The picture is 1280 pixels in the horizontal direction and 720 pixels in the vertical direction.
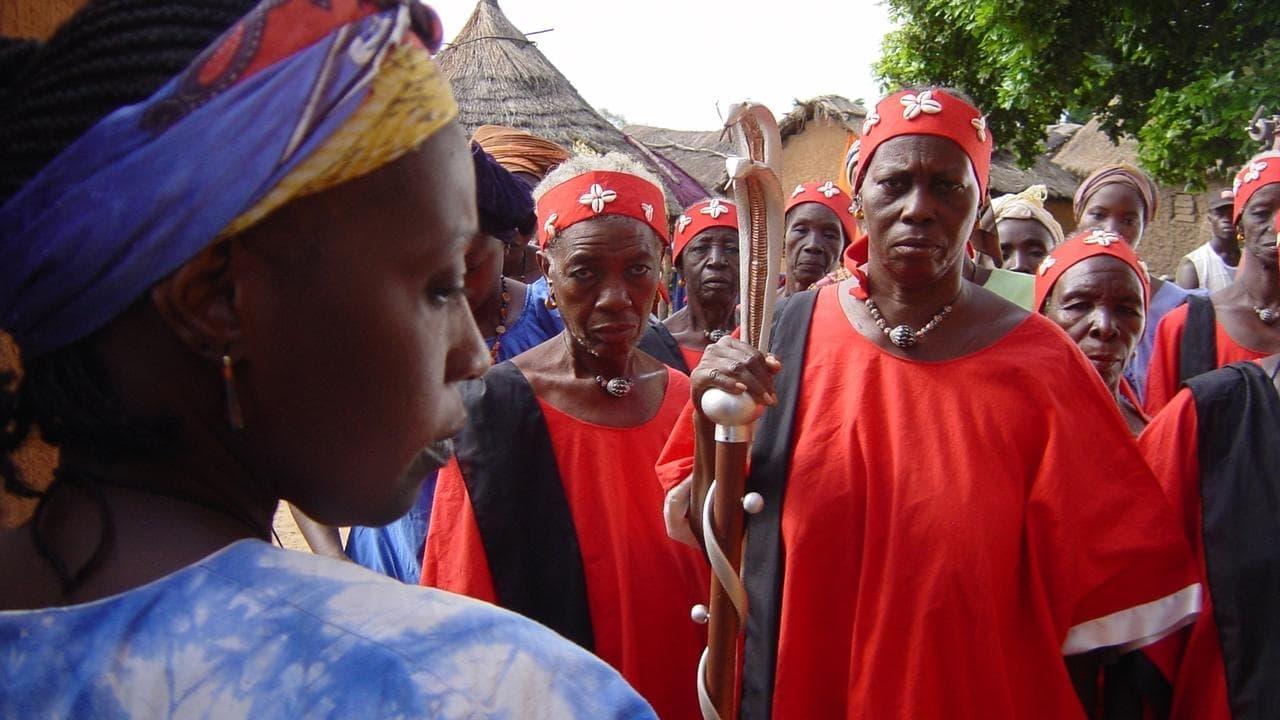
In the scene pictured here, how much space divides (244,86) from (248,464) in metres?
0.32

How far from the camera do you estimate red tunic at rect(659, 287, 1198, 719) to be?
7.49 feet

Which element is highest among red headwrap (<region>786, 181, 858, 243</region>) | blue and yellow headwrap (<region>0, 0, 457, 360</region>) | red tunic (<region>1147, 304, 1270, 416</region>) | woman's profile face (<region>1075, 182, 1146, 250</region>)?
woman's profile face (<region>1075, 182, 1146, 250</region>)

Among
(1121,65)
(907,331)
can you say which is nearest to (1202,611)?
(907,331)

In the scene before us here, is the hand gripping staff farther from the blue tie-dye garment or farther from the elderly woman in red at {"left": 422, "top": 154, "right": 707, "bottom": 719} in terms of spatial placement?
the blue tie-dye garment

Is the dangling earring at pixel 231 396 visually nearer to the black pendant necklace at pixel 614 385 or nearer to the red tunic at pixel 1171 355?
the black pendant necklace at pixel 614 385

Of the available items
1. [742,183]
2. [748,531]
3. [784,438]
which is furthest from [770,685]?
[742,183]

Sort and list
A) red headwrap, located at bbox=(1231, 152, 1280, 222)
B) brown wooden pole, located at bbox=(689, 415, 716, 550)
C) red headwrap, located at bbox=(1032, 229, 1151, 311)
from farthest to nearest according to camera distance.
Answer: red headwrap, located at bbox=(1231, 152, 1280, 222) → red headwrap, located at bbox=(1032, 229, 1151, 311) → brown wooden pole, located at bbox=(689, 415, 716, 550)

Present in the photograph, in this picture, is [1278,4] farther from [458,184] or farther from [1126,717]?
[458,184]

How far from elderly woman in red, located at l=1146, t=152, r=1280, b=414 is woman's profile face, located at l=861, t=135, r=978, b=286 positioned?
62.5 inches

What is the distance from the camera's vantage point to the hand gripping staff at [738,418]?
2.38 meters

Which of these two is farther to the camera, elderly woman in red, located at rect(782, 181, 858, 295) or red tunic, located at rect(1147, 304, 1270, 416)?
elderly woman in red, located at rect(782, 181, 858, 295)

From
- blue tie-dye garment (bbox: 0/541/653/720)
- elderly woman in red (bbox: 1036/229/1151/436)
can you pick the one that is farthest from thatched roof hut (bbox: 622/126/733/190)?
blue tie-dye garment (bbox: 0/541/653/720)

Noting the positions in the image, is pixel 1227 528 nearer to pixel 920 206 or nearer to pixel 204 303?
pixel 920 206

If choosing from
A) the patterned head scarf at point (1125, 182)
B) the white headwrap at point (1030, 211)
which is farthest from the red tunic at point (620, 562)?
the patterned head scarf at point (1125, 182)
